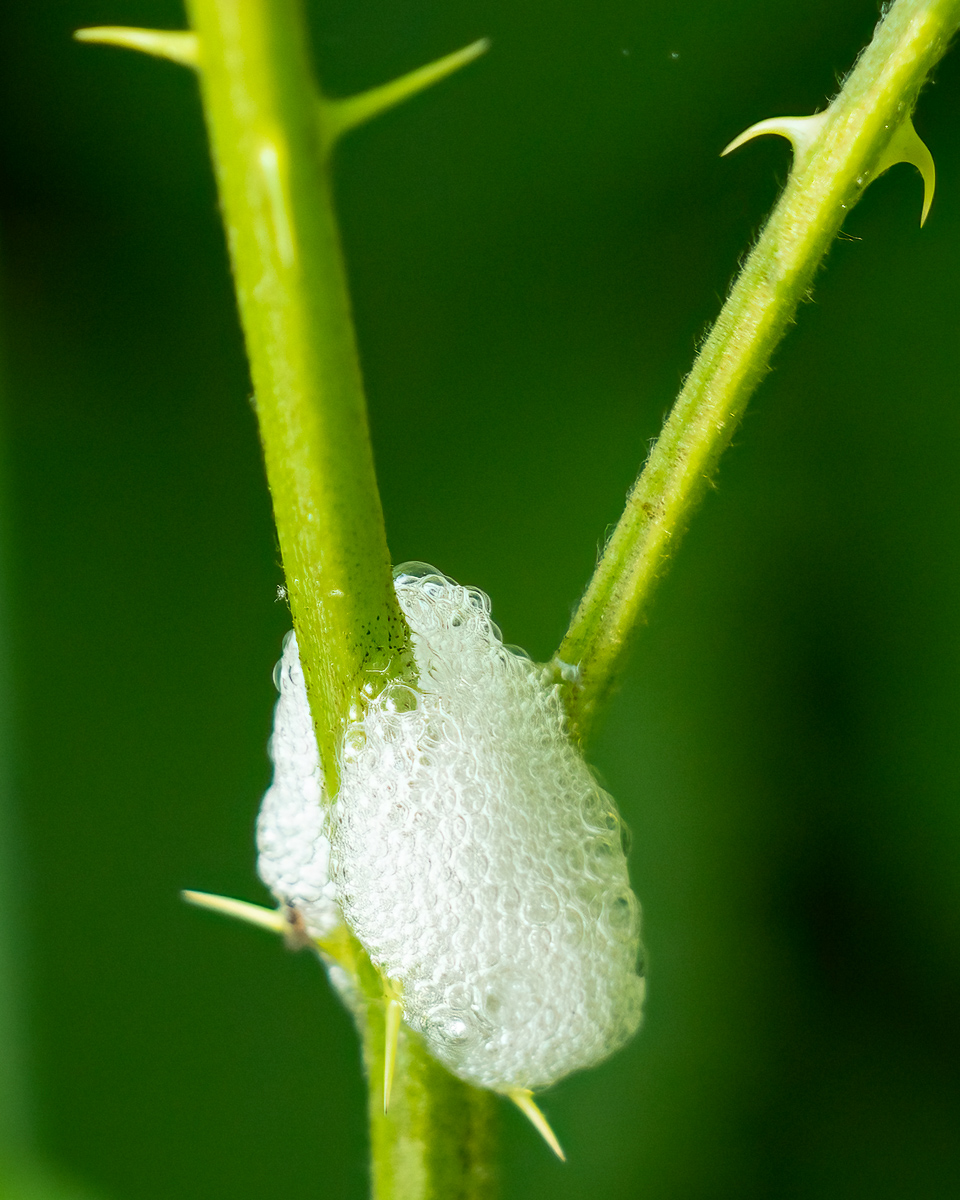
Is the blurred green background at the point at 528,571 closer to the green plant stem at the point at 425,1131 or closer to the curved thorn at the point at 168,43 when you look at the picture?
the green plant stem at the point at 425,1131

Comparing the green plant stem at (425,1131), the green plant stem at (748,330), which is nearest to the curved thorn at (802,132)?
the green plant stem at (748,330)

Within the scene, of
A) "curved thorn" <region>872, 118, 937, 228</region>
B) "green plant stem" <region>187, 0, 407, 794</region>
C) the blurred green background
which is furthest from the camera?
the blurred green background

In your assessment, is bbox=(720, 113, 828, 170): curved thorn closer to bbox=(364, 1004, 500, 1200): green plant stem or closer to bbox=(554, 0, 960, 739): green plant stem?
bbox=(554, 0, 960, 739): green plant stem

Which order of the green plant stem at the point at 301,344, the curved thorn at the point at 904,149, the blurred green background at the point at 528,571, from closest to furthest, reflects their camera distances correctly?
the green plant stem at the point at 301,344
the curved thorn at the point at 904,149
the blurred green background at the point at 528,571

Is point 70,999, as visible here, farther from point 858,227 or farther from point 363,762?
point 858,227

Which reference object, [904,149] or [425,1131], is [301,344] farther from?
Answer: [425,1131]

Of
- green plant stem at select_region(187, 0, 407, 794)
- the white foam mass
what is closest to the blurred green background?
the white foam mass
